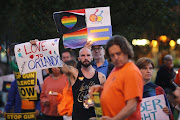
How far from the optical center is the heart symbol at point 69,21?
7.06m

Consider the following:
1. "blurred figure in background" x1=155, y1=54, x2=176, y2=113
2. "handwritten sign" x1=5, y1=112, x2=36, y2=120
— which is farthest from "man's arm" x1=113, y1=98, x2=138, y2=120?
"blurred figure in background" x1=155, y1=54, x2=176, y2=113

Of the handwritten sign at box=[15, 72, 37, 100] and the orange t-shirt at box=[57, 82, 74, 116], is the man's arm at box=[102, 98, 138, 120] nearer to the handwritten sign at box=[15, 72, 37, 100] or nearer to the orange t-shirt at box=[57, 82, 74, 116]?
the orange t-shirt at box=[57, 82, 74, 116]

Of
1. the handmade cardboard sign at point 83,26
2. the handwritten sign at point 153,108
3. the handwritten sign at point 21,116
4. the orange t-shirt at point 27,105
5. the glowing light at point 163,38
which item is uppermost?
the handmade cardboard sign at point 83,26

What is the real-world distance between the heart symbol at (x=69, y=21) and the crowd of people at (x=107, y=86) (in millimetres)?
555

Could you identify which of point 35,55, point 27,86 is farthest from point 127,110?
point 27,86

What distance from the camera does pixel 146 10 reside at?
902cm

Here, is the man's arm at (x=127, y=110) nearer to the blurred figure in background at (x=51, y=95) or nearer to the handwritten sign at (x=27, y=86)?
the blurred figure in background at (x=51, y=95)

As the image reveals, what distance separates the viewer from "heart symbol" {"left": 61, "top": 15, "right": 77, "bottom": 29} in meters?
7.06

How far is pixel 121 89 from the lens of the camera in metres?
3.85

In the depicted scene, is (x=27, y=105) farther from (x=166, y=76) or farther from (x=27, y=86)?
(x=166, y=76)

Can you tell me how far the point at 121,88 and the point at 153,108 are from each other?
188 cm

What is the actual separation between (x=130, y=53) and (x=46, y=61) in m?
2.75

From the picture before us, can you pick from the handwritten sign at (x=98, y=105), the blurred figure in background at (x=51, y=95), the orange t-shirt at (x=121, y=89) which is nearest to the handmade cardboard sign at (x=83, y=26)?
the blurred figure in background at (x=51, y=95)

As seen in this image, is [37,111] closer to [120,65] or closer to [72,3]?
[72,3]
